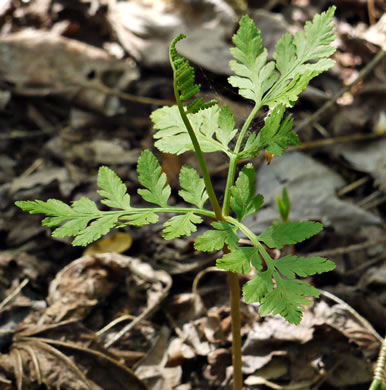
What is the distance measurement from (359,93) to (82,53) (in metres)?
2.23

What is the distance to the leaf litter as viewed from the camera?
6.34ft

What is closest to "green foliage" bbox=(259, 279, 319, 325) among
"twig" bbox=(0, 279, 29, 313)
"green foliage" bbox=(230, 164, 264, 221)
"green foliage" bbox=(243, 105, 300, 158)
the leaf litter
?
"green foliage" bbox=(230, 164, 264, 221)

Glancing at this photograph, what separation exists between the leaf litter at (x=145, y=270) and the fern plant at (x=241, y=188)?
73 cm

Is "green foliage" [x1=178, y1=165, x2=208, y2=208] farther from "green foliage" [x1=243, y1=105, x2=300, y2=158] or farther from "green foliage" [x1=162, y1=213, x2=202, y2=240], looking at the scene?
"green foliage" [x1=243, y1=105, x2=300, y2=158]

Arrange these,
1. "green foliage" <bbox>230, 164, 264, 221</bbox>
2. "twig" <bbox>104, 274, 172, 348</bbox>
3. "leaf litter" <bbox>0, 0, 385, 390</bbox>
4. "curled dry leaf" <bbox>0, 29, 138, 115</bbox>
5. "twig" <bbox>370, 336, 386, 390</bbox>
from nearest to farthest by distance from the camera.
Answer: "green foliage" <bbox>230, 164, 264, 221</bbox> < "twig" <bbox>370, 336, 386, 390</bbox> < "leaf litter" <bbox>0, 0, 385, 390</bbox> < "twig" <bbox>104, 274, 172, 348</bbox> < "curled dry leaf" <bbox>0, 29, 138, 115</bbox>

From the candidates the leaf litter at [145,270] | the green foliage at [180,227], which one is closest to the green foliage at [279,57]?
the green foliage at [180,227]

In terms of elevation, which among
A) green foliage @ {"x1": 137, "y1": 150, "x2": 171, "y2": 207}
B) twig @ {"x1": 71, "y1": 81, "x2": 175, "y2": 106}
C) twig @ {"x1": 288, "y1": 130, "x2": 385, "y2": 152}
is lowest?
twig @ {"x1": 288, "y1": 130, "x2": 385, "y2": 152}

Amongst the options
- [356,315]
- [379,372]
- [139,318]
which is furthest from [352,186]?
[139,318]

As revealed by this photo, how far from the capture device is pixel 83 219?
121 cm

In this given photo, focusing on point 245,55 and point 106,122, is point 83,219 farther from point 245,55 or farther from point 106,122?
point 106,122

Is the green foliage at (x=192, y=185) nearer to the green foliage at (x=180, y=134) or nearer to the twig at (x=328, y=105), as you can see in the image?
the green foliage at (x=180, y=134)

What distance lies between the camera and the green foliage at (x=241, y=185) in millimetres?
1101

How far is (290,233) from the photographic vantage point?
116 cm

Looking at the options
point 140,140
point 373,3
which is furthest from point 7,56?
point 373,3
